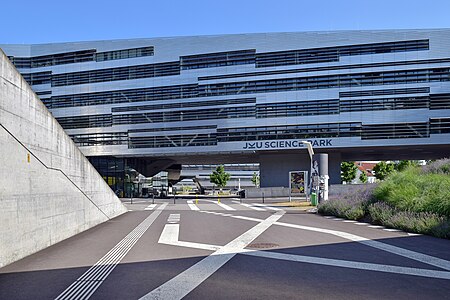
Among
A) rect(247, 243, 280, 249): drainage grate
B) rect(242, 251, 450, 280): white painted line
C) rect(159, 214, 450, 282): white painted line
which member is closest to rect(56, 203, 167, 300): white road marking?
rect(159, 214, 450, 282): white painted line

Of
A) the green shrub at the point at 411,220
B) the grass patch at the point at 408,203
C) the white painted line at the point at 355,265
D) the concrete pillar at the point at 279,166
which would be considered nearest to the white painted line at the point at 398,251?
the white painted line at the point at 355,265

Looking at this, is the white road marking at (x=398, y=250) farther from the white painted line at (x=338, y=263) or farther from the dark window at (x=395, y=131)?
the dark window at (x=395, y=131)

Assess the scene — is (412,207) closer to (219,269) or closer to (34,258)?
(219,269)

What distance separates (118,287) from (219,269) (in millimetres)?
1969

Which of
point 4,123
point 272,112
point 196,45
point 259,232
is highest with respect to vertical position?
point 196,45

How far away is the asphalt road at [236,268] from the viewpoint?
5.93 m

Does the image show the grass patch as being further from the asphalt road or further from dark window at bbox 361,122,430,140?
dark window at bbox 361,122,430,140

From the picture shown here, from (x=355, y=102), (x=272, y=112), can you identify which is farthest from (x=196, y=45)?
(x=355, y=102)

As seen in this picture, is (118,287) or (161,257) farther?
(161,257)

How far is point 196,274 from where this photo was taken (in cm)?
706

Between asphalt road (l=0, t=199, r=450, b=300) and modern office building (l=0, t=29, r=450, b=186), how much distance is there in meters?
36.6

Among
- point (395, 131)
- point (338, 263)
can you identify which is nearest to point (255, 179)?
point (395, 131)

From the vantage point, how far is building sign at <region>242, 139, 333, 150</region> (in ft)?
154

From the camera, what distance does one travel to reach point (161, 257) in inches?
346
